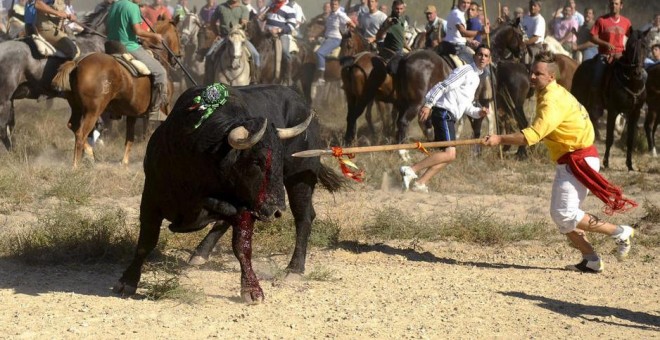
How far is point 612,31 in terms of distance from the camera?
54.2 feet

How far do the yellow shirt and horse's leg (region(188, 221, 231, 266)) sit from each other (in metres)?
2.56

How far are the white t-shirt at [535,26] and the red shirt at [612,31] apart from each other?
Answer: 4.14 metres

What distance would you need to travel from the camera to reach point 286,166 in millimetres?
8539

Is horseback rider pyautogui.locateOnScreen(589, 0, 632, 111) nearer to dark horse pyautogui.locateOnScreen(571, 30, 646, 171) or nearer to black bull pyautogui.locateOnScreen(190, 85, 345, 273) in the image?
dark horse pyautogui.locateOnScreen(571, 30, 646, 171)

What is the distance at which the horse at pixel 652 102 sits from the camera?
56.8 feet

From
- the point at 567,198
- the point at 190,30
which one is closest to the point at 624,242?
the point at 567,198

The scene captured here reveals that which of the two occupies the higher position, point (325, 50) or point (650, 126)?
point (325, 50)

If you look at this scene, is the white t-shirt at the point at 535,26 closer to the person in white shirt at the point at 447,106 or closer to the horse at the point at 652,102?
the horse at the point at 652,102

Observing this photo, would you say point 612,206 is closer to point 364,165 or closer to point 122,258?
point 122,258

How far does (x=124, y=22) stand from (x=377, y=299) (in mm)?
7977

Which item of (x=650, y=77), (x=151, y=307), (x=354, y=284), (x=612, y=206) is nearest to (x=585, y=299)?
(x=612, y=206)

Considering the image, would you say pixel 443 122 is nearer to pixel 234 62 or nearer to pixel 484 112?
pixel 484 112

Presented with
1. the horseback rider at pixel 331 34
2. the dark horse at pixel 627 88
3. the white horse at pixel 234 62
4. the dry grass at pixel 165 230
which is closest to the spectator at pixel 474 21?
the dark horse at pixel 627 88

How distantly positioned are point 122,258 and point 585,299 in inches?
141
